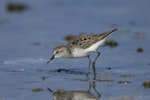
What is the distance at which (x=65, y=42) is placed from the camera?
16141 millimetres

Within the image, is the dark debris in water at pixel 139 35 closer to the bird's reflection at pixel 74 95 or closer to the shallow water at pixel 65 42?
the shallow water at pixel 65 42

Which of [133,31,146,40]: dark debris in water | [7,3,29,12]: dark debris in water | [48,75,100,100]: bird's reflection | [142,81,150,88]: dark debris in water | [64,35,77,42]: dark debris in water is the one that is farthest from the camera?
[7,3,29,12]: dark debris in water

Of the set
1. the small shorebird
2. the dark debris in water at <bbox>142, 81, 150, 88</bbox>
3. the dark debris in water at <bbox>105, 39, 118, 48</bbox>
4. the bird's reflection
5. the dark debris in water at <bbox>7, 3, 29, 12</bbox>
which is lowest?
the bird's reflection

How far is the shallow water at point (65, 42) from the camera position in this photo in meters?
11.3

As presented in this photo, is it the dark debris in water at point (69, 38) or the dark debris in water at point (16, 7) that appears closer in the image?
the dark debris in water at point (69, 38)

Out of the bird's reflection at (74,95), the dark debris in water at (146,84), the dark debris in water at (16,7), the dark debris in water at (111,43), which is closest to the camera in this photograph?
the bird's reflection at (74,95)

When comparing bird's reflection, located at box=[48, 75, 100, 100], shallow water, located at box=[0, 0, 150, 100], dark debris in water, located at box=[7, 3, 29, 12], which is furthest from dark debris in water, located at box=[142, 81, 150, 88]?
dark debris in water, located at box=[7, 3, 29, 12]

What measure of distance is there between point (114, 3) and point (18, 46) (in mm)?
6034

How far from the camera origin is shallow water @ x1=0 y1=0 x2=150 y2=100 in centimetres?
1132

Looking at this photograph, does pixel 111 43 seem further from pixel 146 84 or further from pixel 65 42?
pixel 146 84

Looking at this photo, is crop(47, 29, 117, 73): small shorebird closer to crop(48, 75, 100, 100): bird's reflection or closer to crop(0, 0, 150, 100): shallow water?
crop(0, 0, 150, 100): shallow water

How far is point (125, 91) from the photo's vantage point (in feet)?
36.4

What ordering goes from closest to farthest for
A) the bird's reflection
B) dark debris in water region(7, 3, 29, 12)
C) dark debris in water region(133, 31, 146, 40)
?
the bird's reflection
dark debris in water region(133, 31, 146, 40)
dark debris in water region(7, 3, 29, 12)

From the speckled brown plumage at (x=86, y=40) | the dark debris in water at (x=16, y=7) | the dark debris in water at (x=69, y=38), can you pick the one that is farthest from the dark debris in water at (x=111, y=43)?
the dark debris in water at (x=16, y=7)
